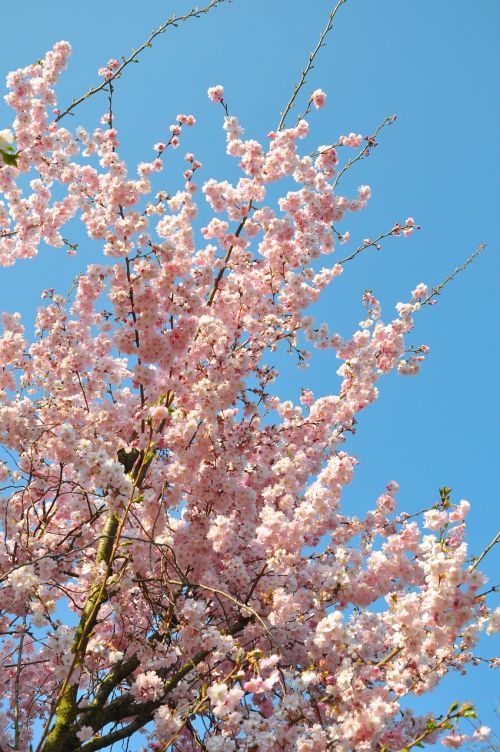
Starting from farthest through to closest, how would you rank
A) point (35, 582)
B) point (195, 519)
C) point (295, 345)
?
1. point (295, 345)
2. point (195, 519)
3. point (35, 582)

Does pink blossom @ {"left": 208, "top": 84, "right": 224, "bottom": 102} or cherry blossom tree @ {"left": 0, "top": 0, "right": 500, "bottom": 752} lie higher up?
pink blossom @ {"left": 208, "top": 84, "right": 224, "bottom": 102}

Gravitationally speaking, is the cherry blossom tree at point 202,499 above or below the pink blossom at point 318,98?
below

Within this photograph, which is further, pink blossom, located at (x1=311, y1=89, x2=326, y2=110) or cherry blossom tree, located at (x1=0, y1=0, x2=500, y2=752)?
pink blossom, located at (x1=311, y1=89, x2=326, y2=110)

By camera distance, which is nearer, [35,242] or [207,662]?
[207,662]

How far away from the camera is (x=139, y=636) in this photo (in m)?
5.44

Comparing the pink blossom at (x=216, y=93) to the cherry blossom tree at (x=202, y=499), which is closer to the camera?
the cherry blossom tree at (x=202, y=499)

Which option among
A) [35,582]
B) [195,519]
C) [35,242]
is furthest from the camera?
[35,242]

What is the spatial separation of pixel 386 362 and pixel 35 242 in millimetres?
4538

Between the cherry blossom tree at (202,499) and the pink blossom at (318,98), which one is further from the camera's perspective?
the pink blossom at (318,98)

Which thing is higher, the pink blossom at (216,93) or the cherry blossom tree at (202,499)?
the pink blossom at (216,93)

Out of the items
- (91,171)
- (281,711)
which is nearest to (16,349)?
(91,171)

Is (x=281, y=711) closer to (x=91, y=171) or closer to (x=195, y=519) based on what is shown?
(x=195, y=519)

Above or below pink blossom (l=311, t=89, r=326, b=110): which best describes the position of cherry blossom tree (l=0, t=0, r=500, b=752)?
below

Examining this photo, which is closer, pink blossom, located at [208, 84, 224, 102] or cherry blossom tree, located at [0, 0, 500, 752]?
cherry blossom tree, located at [0, 0, 500, 752]
